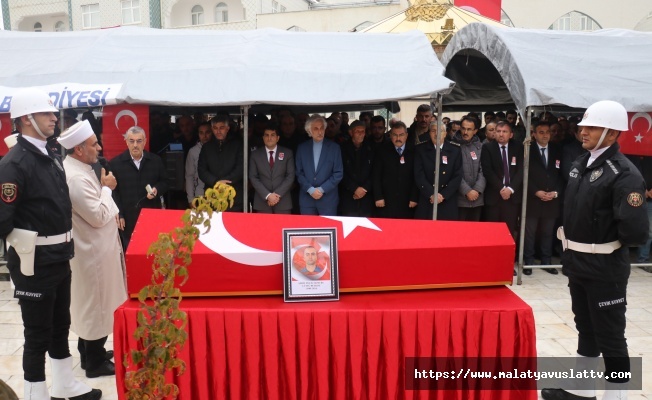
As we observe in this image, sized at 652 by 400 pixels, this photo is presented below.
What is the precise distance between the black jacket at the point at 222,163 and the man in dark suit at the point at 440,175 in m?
2.02

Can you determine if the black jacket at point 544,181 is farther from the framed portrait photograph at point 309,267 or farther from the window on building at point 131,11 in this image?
the window on building at point 131,11

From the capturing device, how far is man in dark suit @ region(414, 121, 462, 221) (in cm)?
624

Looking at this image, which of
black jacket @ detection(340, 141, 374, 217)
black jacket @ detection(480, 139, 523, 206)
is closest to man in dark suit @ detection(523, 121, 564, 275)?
black jacket @ detection(480, 139, 523, 206)

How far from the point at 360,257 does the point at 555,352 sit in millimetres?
2230

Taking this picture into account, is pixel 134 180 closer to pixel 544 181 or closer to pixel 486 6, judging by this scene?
pixel 544 181

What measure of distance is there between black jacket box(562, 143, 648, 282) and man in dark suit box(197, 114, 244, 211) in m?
3.84

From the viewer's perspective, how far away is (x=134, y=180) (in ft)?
18.9

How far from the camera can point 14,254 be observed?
9.91 feet

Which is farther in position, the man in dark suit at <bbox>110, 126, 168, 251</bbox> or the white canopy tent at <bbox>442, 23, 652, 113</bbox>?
the white canopy tent at <bbox>442, 23, 652, 113</bbox>

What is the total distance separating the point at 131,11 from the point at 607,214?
31309mm

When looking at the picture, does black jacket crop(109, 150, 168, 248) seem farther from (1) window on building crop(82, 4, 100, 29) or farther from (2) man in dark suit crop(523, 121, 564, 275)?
(1) window on building crop(82, 4, 100, 29)

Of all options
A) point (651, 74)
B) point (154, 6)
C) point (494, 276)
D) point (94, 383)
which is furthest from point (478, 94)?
point (154, 6)

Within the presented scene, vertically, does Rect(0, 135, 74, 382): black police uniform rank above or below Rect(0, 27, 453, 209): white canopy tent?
below

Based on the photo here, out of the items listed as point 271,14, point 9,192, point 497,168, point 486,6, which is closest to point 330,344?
point 9,192
